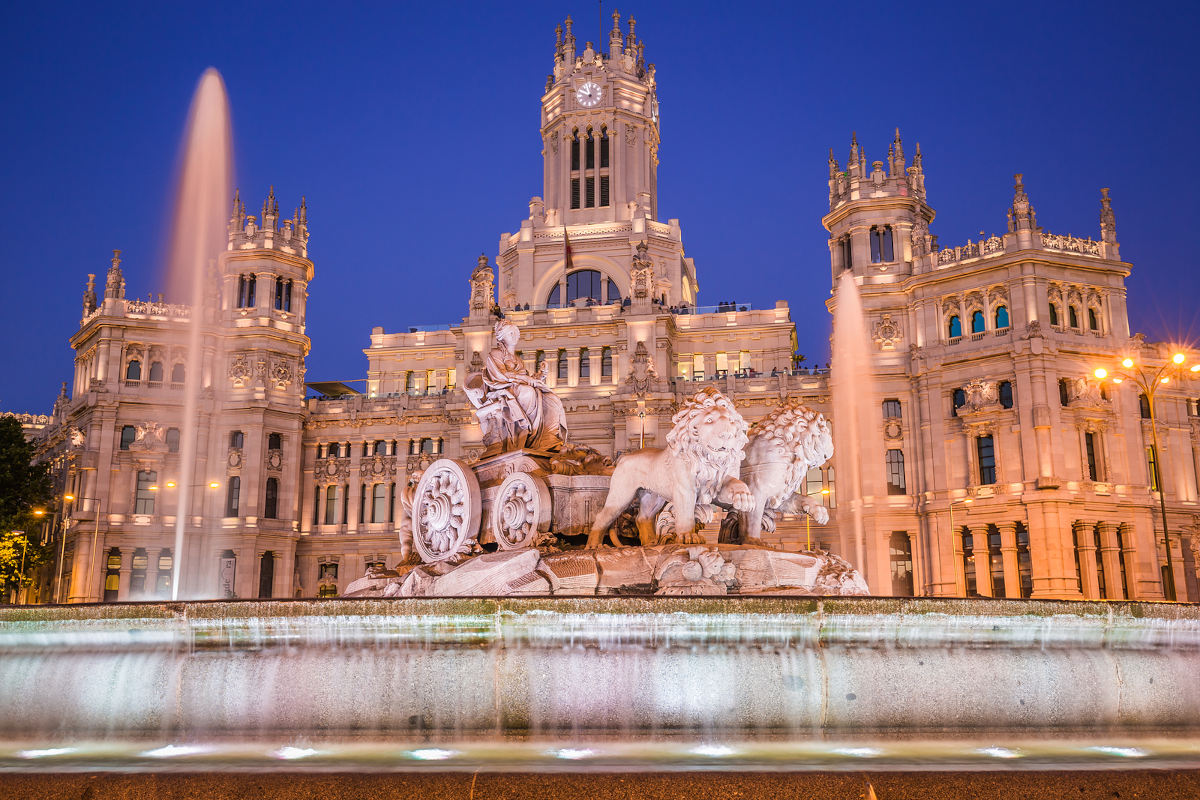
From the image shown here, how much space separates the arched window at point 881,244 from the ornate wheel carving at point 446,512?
4802 centimetres

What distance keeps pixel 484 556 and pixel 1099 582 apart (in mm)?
46702

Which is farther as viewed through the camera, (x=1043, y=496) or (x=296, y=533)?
(x=296, y=533)

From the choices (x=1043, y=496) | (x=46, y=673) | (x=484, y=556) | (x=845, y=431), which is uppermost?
(x=845, y=431)

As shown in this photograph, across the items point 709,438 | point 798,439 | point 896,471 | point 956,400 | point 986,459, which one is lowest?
point 709,438

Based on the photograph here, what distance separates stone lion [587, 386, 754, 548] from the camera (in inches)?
525

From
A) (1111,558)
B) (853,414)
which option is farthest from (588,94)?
(1111,558)

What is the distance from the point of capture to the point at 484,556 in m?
13.6

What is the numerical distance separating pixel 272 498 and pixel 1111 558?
158 ft

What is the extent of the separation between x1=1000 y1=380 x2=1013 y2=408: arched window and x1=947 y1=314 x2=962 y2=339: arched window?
13.2ft

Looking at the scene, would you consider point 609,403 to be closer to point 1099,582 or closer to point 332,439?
point 332,439

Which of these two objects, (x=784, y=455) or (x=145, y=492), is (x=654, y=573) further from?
(x=145, y=492)

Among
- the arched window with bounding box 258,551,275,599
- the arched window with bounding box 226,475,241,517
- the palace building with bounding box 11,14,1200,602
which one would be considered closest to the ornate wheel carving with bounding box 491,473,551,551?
the palace building with bounding box 11,14,1200,602

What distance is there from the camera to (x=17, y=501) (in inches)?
2051

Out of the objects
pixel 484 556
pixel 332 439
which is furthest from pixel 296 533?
pixel 484 556
